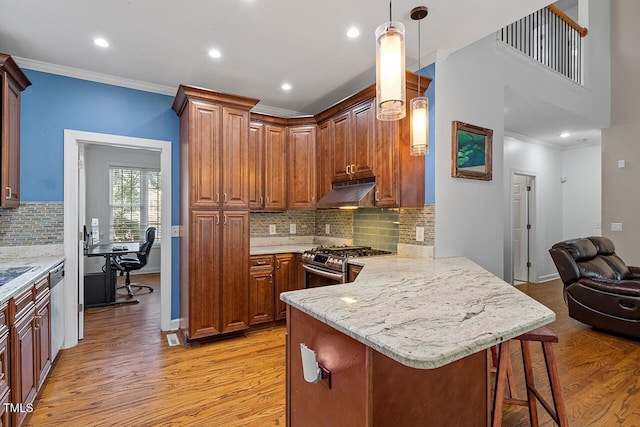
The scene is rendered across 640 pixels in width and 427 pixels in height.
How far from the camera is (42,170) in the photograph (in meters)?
3.03

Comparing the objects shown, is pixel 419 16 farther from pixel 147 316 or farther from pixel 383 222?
pixel 147 316

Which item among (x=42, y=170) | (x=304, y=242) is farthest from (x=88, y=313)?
(x=304, y=242)

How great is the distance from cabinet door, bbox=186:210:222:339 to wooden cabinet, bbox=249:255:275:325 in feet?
1.29

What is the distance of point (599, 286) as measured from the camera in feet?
11.3

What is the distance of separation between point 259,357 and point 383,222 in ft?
6.01

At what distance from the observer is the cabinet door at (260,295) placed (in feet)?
11.7

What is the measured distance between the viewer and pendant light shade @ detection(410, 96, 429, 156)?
2236mm

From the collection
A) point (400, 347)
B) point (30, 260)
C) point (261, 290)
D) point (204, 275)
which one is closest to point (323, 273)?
point (261, 290)

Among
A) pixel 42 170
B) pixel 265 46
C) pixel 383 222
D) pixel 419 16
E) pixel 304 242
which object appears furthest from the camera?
pixel 304 242

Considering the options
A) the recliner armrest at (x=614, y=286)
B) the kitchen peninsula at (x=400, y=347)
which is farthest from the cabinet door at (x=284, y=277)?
the recliner armrest at (x=614, y=286)

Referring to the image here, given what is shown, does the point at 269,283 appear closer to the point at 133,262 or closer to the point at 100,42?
the point at 100,42

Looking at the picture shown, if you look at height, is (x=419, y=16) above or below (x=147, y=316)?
above

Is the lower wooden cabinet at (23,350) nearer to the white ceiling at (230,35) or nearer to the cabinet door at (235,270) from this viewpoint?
the cabinet door at (235,270)

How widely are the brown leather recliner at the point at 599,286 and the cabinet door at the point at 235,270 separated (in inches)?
140
